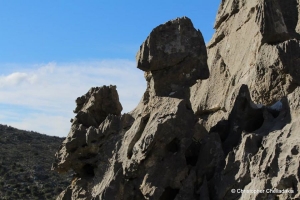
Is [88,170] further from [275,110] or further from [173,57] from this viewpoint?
[275,110]

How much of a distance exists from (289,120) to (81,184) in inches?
251

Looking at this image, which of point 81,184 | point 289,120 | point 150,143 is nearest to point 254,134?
point 289,120

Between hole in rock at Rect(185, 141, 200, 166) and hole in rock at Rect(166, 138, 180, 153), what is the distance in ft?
1.42

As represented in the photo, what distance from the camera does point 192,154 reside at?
13.1 metres

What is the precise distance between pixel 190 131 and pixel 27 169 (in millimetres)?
28921

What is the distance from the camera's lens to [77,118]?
1591cm

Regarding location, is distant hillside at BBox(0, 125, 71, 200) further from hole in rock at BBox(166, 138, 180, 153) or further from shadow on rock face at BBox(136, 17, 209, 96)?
hole in rock at BBox(166, 138, 180, 153)

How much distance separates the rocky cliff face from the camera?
11.1 meters

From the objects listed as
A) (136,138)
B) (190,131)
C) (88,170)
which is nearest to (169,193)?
(190,131)

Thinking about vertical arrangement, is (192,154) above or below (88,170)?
above

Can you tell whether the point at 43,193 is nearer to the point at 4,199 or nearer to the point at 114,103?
the point at 4,199

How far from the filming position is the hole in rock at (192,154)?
13.0m

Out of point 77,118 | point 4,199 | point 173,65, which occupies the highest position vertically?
point 173,65

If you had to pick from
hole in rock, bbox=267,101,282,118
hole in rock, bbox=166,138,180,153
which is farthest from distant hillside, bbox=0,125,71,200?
hole in rock, bbox=267,101,282,118
